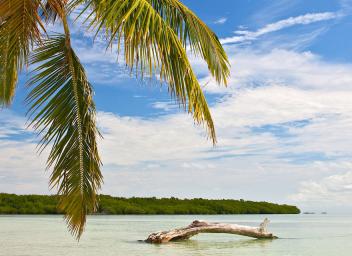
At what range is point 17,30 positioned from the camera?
718cm

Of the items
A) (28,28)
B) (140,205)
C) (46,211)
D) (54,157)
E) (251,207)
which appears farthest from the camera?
(251,207)

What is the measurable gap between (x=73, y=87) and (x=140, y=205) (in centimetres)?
6653

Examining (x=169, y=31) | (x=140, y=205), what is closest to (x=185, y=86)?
(x=169, y=31)

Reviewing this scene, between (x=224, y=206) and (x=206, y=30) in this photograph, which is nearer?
(x=206, y=30)

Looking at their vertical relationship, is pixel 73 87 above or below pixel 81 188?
above

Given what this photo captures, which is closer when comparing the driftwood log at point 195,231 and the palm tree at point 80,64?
the palm tree at point 80,64

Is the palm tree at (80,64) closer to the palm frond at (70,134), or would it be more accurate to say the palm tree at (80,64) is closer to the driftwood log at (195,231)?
the palm frond at (70,134)

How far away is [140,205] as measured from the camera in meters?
73.6

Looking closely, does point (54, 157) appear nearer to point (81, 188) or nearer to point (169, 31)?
point (81, 188)

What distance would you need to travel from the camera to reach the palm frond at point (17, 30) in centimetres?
702

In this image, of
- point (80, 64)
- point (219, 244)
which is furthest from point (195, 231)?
point (80, 64)

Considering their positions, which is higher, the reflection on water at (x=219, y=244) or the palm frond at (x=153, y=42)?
the palm frond at (x=153, y=42)

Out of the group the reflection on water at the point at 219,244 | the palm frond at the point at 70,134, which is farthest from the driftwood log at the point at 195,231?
the palm frond at the point at 70,134

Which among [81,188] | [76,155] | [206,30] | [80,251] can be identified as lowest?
[80,251]
